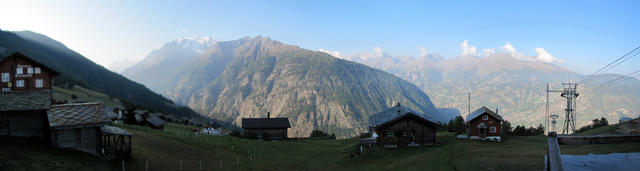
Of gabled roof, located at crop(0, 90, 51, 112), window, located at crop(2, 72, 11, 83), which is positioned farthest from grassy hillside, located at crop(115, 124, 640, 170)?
window, located at crop(2, 72, 11, 83)

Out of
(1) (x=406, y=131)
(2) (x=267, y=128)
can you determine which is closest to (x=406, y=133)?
(1) (x=406, y=131)

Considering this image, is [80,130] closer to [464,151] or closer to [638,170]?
[638,170]

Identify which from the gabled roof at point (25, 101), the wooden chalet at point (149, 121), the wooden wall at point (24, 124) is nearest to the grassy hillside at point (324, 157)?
the wooden wall at point (24, 124)

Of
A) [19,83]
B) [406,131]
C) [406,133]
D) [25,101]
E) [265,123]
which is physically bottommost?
[265,123]

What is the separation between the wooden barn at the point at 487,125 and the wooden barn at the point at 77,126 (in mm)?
51958

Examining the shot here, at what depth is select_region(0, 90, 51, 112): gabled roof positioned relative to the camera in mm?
29266

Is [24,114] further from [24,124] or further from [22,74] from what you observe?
[22,74]

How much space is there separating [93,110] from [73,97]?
79.6m

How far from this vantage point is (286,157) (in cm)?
5247

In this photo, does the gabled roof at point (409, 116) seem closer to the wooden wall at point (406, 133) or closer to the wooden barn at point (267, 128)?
the wooden wall at point (406, 133)

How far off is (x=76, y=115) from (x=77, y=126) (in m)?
1.60

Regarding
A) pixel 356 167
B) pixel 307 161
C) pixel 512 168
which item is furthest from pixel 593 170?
pixel 307 161

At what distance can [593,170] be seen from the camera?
6555 millimetres

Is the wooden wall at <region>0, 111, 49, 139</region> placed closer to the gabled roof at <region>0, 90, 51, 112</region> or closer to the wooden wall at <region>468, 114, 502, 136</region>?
the gabled roof at <region>0, 90, 51, 112</region>
